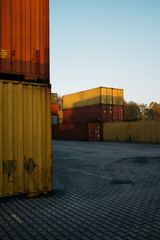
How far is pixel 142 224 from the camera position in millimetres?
4102

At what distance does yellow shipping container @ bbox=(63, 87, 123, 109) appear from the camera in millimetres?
32594

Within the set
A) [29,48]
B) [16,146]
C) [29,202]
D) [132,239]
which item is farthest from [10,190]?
[29,48]

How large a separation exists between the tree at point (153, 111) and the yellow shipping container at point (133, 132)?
46.5 meters

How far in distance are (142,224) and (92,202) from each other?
1532mm

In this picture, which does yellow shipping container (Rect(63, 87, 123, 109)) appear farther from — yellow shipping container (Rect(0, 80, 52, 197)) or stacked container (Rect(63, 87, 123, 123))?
yellow shipping container (Rect(0, 80, 52, 197))

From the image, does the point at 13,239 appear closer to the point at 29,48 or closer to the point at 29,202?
the point at 29,202

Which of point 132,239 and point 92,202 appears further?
point 92,202

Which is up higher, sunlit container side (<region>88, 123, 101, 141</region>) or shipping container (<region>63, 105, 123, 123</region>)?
shipping container (<region>63, 105, 123, 123</region>)

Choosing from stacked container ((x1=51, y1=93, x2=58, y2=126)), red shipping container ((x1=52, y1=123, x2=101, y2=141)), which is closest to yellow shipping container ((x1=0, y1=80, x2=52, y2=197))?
stacked container ((x1=51, y1=93, x2=58, y2=126))

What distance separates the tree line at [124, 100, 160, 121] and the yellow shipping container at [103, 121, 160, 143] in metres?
37.7

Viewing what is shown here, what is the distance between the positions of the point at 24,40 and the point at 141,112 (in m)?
76.7

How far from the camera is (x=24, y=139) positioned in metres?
5.76

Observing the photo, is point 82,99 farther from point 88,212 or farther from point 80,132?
point 88,212

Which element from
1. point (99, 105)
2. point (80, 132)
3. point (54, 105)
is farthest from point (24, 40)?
point (80, 132)
